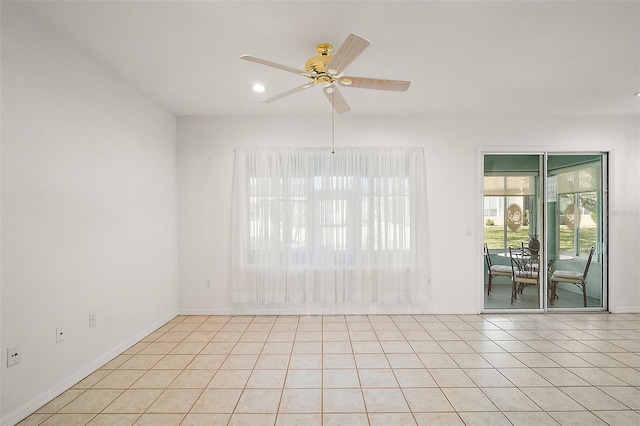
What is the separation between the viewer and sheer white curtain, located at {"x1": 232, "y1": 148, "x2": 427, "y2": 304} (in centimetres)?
421

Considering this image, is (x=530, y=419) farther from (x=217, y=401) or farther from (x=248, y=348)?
(x=248, y=348)

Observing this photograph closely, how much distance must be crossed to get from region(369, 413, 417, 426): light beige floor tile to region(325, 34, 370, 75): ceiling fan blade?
2320mm

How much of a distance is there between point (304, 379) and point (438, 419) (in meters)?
1.05

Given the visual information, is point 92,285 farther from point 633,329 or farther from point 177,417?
point 633,329

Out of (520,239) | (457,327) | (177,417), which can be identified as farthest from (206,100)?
(520,239)

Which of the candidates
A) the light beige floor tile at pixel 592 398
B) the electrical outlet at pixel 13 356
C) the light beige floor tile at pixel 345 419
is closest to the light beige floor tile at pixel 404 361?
the light beige floor tile at pixel 345 419

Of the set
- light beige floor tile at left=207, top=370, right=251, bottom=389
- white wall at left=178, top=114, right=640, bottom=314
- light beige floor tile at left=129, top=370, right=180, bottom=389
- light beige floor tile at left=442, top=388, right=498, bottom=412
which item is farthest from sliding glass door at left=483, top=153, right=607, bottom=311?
light beige floor tile at left=129, top=370, right=180, bottom=389

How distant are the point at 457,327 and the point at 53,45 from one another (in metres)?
4.70

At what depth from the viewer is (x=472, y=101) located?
12.3 ft

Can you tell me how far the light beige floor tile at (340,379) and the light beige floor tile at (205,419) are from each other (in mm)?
781

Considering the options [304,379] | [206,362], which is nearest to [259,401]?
[304,379]

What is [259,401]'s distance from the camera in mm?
2285

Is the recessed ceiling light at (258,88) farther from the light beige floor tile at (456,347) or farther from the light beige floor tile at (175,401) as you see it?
the light beige floor tile at (456,347)

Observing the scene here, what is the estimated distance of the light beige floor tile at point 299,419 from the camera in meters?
2.03
